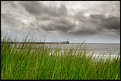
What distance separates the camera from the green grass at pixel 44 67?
2.35 metres

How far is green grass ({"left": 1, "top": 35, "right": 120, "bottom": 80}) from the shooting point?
235cm

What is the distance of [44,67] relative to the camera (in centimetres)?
262

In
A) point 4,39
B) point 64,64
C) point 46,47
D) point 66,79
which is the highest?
point 4,39

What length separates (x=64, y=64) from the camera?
2.79 meters

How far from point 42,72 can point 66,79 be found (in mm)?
550

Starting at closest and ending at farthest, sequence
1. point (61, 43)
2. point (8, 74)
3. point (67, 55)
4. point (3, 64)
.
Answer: point (8, 74) → point (3, 64) → point (67, 55) → point (61, 43)

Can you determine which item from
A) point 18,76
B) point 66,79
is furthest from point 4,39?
point 66,79

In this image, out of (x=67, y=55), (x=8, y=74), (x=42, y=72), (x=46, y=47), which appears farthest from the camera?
(x=46, y=47)

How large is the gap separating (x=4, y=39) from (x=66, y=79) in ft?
7.15

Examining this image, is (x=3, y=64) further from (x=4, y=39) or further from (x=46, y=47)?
(x=46, y=47)

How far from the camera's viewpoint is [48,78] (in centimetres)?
233

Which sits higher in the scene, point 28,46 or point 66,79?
point 28,46

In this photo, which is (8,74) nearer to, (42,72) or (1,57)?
(42,72)

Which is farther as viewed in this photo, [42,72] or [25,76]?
[42,72]
